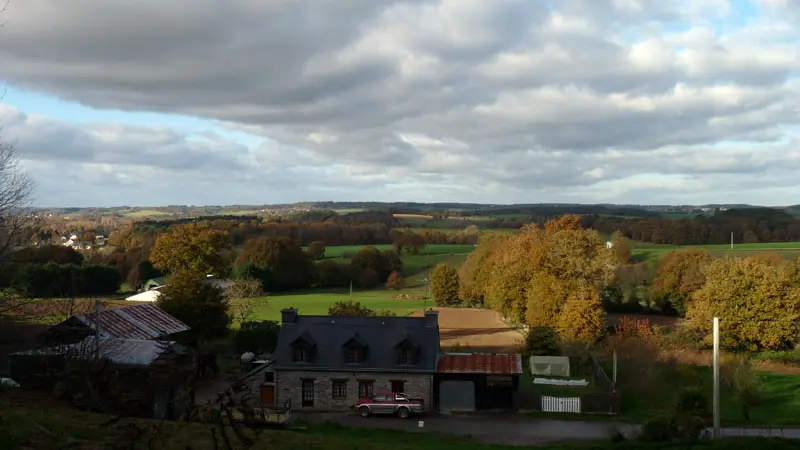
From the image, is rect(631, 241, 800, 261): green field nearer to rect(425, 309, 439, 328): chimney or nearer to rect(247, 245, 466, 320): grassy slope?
rect(247, 245, 466, 320): grassy slope

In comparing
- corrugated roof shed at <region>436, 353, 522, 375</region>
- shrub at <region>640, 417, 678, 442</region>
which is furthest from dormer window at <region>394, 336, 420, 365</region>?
shrub at <region>640, 417, 678, 442</region>

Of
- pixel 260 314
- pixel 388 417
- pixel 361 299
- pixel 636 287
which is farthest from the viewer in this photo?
pixel 361 299

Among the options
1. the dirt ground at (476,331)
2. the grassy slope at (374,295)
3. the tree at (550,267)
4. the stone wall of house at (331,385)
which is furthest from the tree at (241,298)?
the tree at (550,267)

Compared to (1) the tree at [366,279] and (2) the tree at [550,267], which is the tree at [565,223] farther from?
→ (1) the tree at [366,279]

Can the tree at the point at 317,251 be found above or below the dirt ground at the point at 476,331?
above

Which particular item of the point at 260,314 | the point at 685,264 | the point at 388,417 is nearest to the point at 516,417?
the point at 388,417

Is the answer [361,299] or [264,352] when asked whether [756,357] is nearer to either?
[264,352]
